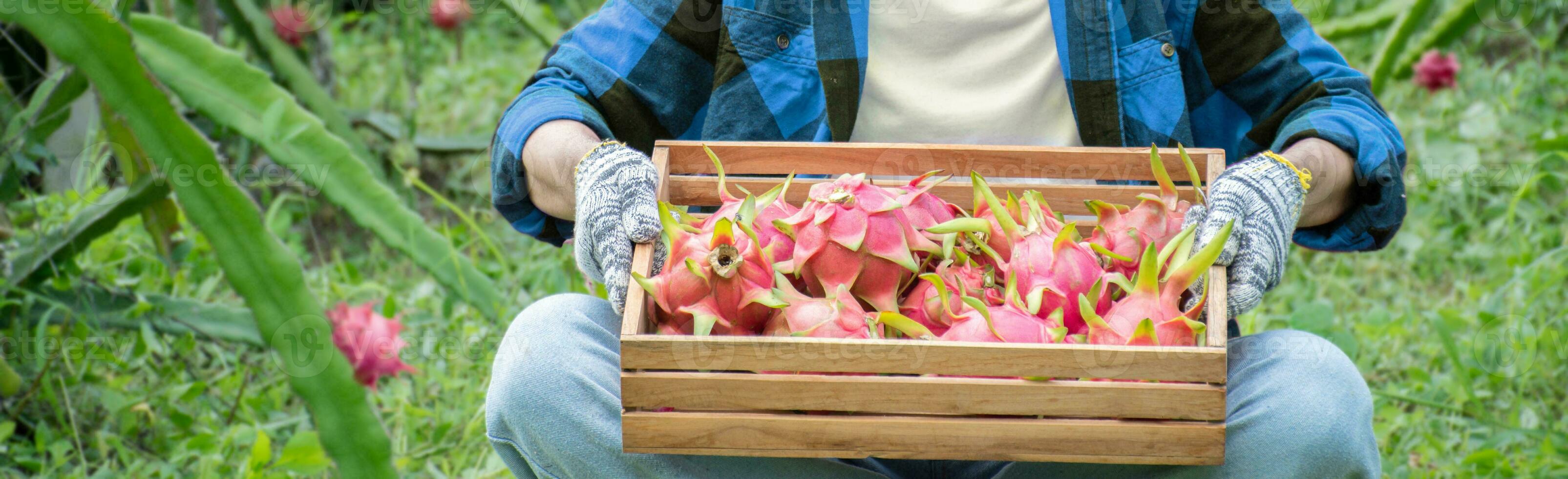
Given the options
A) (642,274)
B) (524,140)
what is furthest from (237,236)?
(642,274)

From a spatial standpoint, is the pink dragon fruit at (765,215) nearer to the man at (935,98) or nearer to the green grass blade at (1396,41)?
the man at (935,98)

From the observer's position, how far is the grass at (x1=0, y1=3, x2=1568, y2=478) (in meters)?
1.56

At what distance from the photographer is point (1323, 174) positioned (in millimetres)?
1104

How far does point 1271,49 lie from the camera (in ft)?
4.09

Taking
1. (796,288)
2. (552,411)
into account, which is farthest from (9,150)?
(796,288)

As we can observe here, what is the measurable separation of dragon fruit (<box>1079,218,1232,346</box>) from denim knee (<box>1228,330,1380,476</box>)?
12cm

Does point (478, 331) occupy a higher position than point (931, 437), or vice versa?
point (931, 437)

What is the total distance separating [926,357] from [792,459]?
0.71ft

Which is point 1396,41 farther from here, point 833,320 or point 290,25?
point 290,25

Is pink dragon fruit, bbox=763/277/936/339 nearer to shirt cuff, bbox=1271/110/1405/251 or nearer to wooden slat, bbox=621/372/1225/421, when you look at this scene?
wooden slat, bbox=621/372/1225/421

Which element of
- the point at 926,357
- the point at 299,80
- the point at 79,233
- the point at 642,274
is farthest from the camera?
the point at 299,80

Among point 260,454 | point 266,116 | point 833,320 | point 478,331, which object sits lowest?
point 478,331

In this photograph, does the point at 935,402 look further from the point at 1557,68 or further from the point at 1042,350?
the point at 1557,68

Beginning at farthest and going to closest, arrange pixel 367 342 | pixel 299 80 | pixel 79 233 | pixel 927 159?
pixel 299 80
pixel 79 233
pixel 367 342
pixel 927 159
